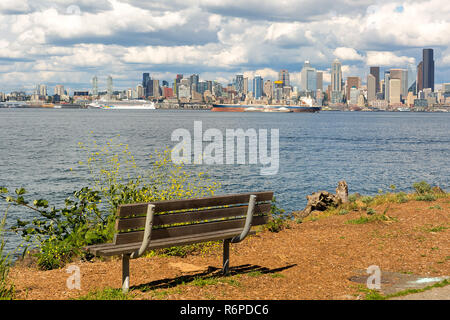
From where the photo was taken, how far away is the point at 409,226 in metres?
10.3

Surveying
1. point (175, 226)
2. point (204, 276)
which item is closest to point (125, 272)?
point (175, 226)

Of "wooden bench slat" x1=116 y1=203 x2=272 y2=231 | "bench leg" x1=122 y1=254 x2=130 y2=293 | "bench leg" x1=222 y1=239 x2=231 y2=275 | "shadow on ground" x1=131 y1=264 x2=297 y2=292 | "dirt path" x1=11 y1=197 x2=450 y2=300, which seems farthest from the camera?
"bench leg" x1=222 y1=239 x2=231 y2=275

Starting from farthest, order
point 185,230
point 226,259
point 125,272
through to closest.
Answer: point 226,259 → point 185,230 → point 125,272

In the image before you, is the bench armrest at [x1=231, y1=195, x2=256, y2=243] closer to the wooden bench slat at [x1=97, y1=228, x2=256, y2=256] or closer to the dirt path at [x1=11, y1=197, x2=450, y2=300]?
the wooden bench slat at [x1=97, y1=228, x2=256, y2=256]

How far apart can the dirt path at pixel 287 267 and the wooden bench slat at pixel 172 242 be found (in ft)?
1.84

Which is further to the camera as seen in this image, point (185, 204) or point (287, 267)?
point (287, 267)

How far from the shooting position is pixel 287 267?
776cm

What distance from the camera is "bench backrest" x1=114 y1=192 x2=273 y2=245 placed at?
5996 millimetres

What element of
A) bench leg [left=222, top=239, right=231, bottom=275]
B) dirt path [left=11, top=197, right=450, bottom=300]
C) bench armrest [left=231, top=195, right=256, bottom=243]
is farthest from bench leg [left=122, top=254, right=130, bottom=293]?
bench armrest [left=231, top=195, right=256, bottom=243]

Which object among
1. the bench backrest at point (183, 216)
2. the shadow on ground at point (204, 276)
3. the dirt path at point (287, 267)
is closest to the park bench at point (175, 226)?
the bench backrest at point (183, 216)

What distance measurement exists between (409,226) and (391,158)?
3345 cm

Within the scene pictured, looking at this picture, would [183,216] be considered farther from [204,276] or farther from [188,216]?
[204,276]

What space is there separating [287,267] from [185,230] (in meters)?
1.97
